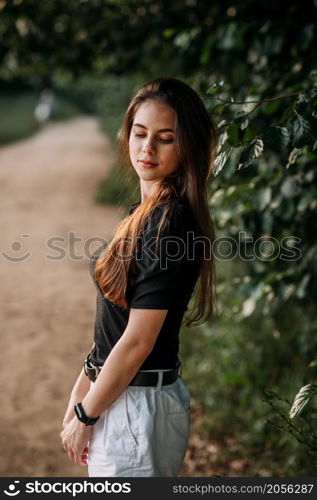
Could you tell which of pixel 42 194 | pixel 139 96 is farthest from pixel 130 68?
pixel 42 194

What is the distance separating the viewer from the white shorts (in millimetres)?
1742

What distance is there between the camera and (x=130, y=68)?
18.4 feet

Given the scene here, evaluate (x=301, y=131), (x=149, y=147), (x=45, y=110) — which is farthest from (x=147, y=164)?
(x=45, y=110)

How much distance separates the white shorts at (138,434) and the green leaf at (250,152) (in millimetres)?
755

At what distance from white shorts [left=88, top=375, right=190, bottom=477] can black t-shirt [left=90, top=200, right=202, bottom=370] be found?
0.10 m

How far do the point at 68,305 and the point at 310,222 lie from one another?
445 centimetres

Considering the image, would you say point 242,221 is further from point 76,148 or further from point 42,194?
point 76,148

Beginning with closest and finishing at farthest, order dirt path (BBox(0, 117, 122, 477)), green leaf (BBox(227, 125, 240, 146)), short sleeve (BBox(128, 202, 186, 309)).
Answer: short sleeve (BBox(128, 202, 186, 309)) < green leaf (BBox(227, 125, 240, 146)) < dirt path (BBox(0, 117, 122, 477))

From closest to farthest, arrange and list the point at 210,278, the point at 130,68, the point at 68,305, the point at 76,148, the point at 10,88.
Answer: the point at 210,278 → the point at 130,68 → the point at 68,305 → the point at 76,148 → the point at 10,88

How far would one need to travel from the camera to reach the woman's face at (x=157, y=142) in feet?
5.75

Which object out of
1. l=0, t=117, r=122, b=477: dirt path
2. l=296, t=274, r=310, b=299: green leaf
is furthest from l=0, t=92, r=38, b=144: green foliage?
l=296, t=274, r=310, b=299: green leaf

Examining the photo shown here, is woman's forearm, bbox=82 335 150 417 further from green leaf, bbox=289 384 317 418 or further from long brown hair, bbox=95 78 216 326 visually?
green leaf, bbox=289 384 317 418

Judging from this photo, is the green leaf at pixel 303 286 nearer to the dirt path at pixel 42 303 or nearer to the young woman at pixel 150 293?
the young woman at pixel 150 293

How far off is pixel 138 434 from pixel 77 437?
20cm
